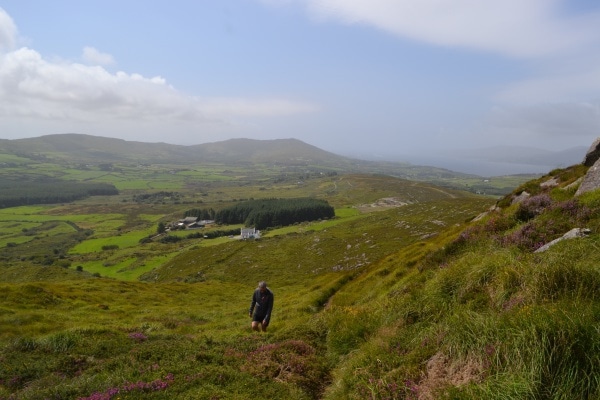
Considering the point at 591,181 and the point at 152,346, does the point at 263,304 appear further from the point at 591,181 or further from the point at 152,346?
the point at 591,181

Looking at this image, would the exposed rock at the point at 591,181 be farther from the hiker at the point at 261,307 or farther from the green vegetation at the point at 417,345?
the hiker at the point at 261,307

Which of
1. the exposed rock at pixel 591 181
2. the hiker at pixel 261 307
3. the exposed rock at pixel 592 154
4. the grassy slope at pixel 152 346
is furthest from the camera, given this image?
the exposed rock at pixel 592 154

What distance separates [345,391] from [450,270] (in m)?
6.28

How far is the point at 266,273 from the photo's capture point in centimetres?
8900

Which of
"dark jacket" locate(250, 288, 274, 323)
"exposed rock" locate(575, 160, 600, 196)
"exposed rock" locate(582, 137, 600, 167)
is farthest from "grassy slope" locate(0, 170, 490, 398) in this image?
"exposed rock" locate(582, 137, 600, 167)

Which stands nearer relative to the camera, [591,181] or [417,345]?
[417,345]

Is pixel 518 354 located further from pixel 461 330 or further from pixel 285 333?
pixel 285 333

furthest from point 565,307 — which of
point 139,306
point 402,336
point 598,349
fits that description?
point 139,306

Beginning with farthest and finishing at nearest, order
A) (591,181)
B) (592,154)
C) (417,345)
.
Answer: (592,154)
(591,181)
(417,345)

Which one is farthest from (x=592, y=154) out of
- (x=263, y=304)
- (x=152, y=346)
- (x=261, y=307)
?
(x=152, y=346)

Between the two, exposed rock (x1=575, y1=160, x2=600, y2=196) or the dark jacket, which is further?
exposed rock (x1=575, y1=160, x2=600, y2=196)

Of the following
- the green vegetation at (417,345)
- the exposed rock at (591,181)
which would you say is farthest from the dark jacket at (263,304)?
the exposed rock at (591,181)

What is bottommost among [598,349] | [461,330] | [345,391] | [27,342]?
[27,342]

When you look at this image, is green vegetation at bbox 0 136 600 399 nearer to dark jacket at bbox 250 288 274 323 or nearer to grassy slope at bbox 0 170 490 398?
grassy slope at bbox 0 170 490 398
